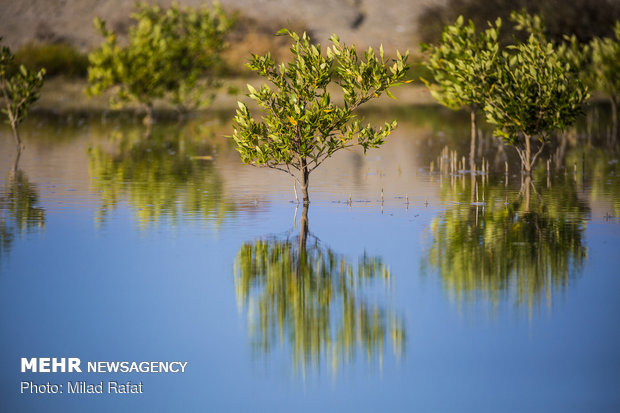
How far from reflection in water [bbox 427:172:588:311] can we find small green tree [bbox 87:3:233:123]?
27.4 metres

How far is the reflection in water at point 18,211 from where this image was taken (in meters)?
22.3

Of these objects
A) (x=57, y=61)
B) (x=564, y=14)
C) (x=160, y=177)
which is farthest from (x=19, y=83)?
(x=57, y=61)

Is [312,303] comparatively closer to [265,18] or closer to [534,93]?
[534,93]

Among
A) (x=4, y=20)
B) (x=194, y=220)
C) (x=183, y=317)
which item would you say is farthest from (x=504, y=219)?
(x=4, y=20)

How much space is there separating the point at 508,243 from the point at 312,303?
631 centimetres

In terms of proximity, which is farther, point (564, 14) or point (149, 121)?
point (564, 14)

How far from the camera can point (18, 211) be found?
1011 inches

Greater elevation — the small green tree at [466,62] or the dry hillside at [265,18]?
the dry hillside at [265,18]

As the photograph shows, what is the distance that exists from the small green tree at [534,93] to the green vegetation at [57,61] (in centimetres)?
7021

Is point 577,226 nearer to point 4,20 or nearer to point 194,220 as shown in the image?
point 194,220

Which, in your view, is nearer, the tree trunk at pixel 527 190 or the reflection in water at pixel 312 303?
the reflection in water at pixel 312 303

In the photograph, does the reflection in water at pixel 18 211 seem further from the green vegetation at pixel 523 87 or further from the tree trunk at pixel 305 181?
the green vegetation at pixel 523 87

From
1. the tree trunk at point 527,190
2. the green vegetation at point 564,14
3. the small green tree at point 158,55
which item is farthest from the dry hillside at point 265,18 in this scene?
the tree trunk at point 527,190

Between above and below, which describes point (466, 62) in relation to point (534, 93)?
above
